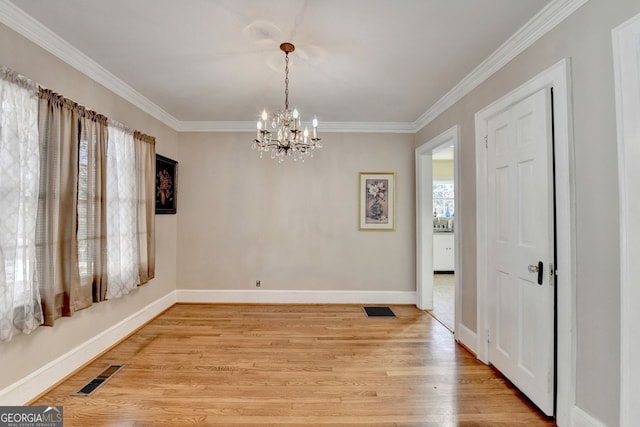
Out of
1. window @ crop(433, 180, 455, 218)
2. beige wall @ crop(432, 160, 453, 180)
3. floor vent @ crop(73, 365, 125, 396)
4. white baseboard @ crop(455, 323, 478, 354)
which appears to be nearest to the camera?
floor vent @ crop(73, 365, 125, 396)

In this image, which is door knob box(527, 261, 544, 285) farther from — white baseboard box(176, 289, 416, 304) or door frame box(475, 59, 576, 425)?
white baseboard box(176, 289, 416, 304)

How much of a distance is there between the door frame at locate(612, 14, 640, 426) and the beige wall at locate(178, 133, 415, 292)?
9.56 ft

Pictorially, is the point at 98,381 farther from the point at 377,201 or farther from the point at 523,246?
the point at 377,201

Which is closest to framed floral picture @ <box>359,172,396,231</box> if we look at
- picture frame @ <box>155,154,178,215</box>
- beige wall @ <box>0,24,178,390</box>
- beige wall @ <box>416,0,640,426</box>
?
beige wall @ <box>416,0,640,426</box>

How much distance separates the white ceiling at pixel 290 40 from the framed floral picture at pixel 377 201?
1253mm

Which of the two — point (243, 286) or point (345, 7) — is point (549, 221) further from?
point (243, 286)

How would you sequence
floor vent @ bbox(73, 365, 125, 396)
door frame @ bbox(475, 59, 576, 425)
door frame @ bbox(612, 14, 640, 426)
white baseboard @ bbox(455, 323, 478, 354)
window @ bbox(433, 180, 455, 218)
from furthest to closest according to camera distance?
window @ bbox(433, 180, 455, 218) → white baseboard @ bbox(455, 323, 478, 354) → floor vent @ bbox(73, 365, 125, 396) → door frame @ bbox(475, 59, 576, 425) → door frame @ bbox(612, 14, 640, 426)

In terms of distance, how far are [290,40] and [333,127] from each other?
212cm

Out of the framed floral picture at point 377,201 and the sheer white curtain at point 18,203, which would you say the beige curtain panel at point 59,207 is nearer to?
the sheer white curtain at point 18,203

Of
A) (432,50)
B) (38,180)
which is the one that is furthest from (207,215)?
(432,50)

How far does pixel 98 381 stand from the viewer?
2332 millimetres

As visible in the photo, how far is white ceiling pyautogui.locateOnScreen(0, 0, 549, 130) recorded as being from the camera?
191 cm

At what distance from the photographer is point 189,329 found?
3.40m

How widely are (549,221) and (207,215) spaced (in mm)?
4102
